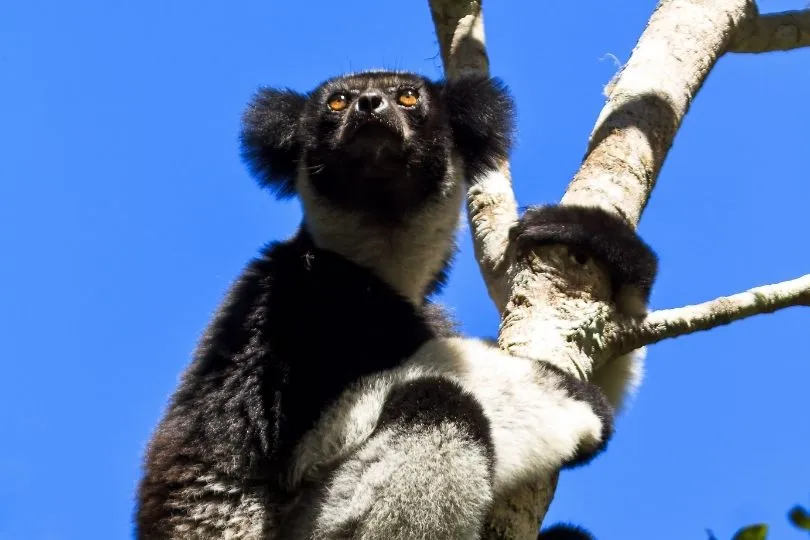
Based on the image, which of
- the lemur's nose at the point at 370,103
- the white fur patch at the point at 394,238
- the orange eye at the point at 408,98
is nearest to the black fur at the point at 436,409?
the white fur patch at the point at 394,238

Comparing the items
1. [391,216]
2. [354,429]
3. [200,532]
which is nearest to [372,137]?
[391,216]

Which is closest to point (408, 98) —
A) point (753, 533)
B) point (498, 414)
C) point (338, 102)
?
point (338, 102)

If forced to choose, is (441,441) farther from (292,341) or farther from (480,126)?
(480,126)

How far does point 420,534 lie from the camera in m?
3.57

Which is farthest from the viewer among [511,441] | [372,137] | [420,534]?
[372,137]

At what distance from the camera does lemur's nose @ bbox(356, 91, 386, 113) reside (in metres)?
5.21

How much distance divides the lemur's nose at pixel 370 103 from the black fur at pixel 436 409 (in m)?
1.77

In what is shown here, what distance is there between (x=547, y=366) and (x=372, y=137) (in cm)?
184

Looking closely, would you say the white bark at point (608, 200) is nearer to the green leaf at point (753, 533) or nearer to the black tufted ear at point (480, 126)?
the black tufted ear at point (480, 126)

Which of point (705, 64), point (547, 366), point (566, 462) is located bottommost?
point (566, 462)

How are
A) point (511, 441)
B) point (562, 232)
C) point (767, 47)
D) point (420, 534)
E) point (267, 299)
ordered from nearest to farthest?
point (420, 534) → point (511, 441) → point (562, 232) → point (267, 299) → point (767, 47)

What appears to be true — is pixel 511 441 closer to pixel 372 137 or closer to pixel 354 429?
pixel 354 429

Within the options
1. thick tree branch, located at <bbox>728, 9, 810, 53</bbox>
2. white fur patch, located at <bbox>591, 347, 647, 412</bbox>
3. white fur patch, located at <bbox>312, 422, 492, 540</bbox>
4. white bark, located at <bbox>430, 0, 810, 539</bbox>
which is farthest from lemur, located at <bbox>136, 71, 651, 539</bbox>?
thick tree branch, located at <bbox>728, 9, 810, 53</bbox>

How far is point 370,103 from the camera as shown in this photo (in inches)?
206
